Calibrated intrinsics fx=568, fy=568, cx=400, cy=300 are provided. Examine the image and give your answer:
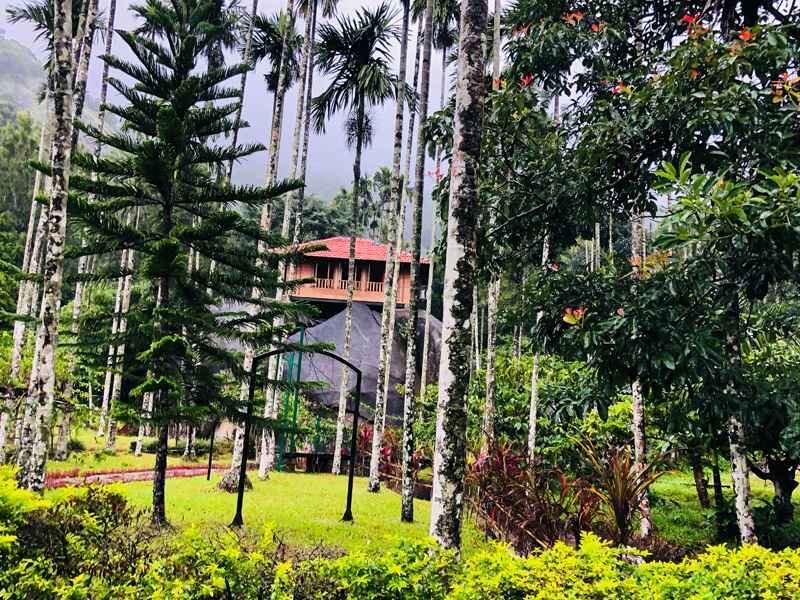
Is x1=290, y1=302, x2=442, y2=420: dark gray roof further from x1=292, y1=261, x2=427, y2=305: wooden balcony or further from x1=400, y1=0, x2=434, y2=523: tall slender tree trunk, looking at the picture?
x1=400, y1=0, x2=434, y2=523: tall slender tree trunk

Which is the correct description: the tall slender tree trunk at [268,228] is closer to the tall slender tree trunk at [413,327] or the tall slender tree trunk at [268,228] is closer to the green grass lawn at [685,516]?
the tall slender tree trunk at [413,327]

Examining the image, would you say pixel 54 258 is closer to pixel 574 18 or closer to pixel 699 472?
pixel 574 18

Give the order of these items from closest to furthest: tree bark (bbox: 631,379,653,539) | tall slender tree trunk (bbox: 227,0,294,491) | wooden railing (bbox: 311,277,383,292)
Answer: tree bark (bbox: 631,379,653,539), tall slender tree trunk (bbox: 227,0,294,491), wooden railing (bbox: 311,277,383,292)

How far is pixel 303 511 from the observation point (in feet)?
28.9

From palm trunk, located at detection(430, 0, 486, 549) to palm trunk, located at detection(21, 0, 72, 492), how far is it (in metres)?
4.25

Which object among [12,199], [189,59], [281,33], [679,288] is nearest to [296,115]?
[281,33]

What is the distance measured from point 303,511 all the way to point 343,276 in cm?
1762

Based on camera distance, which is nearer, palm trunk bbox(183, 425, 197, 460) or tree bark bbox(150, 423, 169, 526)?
tree bark bbox(150, 423, 169, 526)

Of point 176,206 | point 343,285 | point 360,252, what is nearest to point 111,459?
point 176,206

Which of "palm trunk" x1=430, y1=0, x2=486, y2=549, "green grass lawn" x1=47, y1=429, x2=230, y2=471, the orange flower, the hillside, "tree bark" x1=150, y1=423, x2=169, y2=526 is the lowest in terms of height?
"green grass lawn" x1=47, y1=429, x2=230, y2=471

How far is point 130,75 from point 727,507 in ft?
32.0

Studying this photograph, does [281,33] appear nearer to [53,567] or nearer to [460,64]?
[460,64]

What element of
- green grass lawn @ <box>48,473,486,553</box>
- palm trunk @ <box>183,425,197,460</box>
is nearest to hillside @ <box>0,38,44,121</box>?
palm trunk @ <box>183,425,197,460</box>

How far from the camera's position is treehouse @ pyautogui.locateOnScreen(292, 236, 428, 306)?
79.6ft
